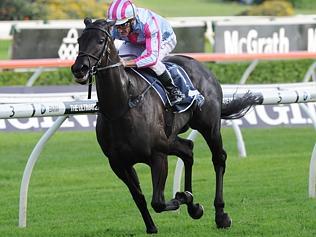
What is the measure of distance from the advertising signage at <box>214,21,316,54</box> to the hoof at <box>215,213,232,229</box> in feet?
33.4

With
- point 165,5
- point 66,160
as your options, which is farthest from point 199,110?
point 165,5

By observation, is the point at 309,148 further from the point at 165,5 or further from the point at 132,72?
the point at 165,5

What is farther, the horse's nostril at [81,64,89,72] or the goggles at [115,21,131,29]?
the goggles at [115,21,131,29]

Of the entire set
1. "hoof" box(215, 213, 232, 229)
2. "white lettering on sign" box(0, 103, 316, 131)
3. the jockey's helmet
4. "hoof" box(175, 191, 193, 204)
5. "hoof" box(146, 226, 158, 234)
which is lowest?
"white lettering on sign" box(0, 103, 316, 131)

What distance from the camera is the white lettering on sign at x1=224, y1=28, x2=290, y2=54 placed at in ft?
57.5

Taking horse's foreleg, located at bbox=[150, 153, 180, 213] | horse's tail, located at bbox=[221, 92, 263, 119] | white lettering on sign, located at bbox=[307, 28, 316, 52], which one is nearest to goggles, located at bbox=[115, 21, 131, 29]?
horse's foreleg, located at bbox=[150, 153, 180, 213]

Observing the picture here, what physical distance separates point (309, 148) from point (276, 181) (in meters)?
2.85

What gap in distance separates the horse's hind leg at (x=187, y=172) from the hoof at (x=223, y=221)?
0.14m

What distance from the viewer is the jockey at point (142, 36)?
22.8 feet

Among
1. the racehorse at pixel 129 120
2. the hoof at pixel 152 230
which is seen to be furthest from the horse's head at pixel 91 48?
the hoof at pixel 152 230

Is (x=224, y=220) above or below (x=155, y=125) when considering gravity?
below

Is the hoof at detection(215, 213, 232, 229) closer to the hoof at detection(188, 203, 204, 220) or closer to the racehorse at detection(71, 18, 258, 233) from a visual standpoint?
the racehorse at detection(71, 18, 258, 233)

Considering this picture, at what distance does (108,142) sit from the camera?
22.7ft

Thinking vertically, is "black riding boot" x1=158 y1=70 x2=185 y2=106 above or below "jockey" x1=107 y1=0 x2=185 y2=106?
below
